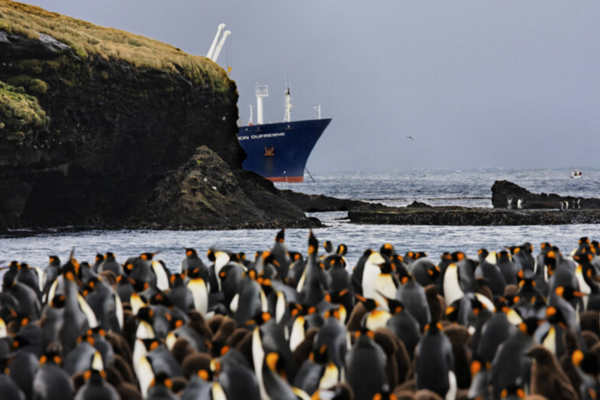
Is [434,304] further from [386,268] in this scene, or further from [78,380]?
[78,380]

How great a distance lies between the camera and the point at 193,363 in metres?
4.61

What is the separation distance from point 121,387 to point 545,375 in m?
2.47

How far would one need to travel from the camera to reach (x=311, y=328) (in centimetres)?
514

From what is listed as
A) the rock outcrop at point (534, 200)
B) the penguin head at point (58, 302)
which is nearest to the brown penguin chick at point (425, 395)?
the penguin head at point (58, 302)

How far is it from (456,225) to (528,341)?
64.1ft

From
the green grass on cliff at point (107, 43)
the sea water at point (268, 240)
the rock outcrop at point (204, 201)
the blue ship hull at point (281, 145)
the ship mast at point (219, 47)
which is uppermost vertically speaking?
the ship mast at point (219, 47)

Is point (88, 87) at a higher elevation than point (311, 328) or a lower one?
higher

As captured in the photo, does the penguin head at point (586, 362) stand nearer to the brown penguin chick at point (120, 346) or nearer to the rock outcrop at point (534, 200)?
the brown penguin chick at point (120, 346)

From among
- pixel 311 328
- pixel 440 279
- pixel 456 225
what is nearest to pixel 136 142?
pixel 456 225

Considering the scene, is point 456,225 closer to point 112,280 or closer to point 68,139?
point 68,139

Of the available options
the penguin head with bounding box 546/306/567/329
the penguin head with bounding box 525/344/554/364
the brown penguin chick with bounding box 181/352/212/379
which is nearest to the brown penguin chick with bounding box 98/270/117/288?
the brown penguin chick with bounding box 181/352/212/379

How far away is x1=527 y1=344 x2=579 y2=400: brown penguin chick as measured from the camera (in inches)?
152

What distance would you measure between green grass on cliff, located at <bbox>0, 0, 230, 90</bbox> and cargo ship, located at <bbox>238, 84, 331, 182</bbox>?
27879 mm

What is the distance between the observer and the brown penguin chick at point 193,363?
4602 millimetres
